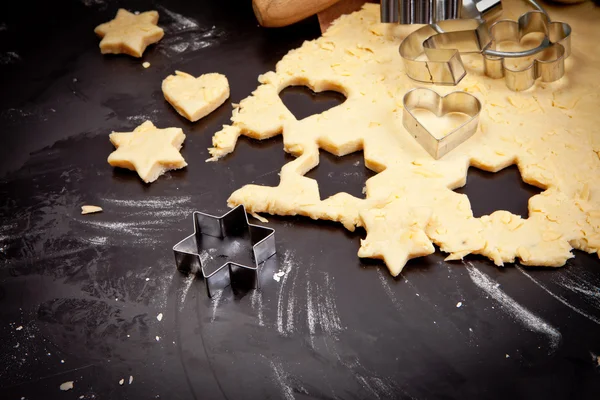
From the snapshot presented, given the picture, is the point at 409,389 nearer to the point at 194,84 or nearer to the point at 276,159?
the point at 276,159

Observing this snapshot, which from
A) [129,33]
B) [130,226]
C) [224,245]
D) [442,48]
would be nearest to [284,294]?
[224,245]

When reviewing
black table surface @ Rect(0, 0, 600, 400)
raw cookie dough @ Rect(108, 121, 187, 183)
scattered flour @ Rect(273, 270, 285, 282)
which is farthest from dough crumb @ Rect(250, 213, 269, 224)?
raw cookie dough @ Rect(108, 121, 187, 183)

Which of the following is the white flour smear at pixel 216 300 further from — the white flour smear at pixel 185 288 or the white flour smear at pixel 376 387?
the white flour smear at pixel 376 387

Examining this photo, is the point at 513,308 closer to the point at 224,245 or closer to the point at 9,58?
the point at 224,245

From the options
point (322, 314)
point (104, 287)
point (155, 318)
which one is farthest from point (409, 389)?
point (104, 287)

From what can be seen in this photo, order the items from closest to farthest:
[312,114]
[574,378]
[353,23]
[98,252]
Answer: [574,378], [98,252], [312,114], [353,23]
